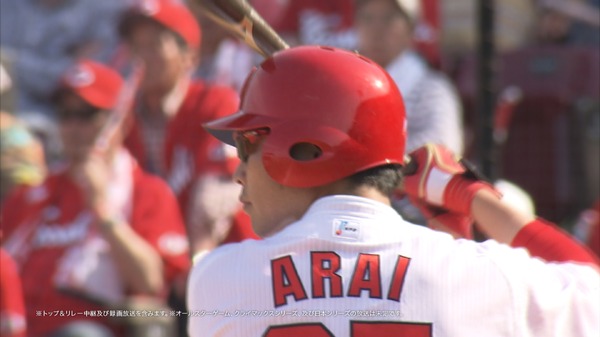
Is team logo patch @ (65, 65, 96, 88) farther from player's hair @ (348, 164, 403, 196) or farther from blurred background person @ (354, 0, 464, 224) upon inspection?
player's hair @ (348, 164, 403, 196)

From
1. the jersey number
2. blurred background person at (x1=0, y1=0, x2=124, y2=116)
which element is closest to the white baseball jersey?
the jersey number

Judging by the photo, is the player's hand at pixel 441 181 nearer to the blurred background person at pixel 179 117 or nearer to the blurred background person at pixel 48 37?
the blurred background person at pixel 179 117

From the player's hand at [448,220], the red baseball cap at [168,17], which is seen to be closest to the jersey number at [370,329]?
the player's hand at [448,220]

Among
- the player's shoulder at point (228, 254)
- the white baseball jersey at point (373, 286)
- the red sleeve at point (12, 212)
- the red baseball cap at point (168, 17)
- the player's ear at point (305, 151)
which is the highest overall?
the red baseball cap at point (168, 17)

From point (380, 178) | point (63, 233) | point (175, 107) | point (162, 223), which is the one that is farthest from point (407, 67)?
point (380, 178)

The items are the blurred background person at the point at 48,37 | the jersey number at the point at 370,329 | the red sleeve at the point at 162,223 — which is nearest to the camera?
the jersey number at the point at 370,329

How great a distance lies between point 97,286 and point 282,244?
7.65 feet

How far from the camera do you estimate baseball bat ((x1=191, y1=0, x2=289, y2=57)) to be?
10.5 feet

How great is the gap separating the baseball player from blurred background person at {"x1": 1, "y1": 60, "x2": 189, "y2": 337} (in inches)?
74.9

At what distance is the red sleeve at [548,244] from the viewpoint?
3051 millimetres

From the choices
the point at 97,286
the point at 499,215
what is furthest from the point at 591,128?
the point at 499,215

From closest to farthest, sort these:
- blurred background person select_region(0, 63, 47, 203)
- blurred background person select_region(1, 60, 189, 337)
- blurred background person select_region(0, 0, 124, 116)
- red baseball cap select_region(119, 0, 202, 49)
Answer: blurred background person select_region(1, 60, 189, 337)
red baseball cap select_region(119, 0, 202, 49)
blurred background person select_region(0, 63, 47, 203)
blurred background person select_region(0, 0, 124, 116)

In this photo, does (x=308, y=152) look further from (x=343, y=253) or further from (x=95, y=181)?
(x=95, y=181)

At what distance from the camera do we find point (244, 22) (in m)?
3.27
